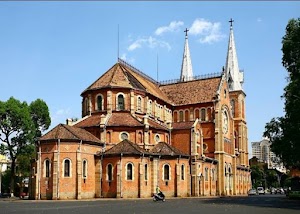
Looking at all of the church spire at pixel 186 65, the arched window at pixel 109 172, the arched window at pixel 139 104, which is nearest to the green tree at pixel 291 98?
the arched window at pixel 109 172

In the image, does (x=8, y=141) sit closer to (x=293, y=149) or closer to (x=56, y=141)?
(x=56, y=141)

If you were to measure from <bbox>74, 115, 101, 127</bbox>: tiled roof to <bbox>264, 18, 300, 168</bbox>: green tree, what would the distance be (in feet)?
86.8

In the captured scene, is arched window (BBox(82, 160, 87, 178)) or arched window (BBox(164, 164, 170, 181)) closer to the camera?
arched window (BBox(82, 160, 87, 178))

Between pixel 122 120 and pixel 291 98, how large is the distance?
2718 centimetres

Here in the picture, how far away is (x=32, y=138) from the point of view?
68.7 metres

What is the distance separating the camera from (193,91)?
80.5 meters

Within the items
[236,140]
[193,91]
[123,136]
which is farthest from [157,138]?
[236,140]

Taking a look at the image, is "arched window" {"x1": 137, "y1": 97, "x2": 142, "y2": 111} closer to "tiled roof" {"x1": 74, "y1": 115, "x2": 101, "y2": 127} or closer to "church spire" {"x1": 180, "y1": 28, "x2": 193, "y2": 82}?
"tiled roof" {"x1": 74, "y1": 115, "x2": 101, "y2": 127}

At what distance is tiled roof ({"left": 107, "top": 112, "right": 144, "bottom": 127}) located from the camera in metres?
61.5

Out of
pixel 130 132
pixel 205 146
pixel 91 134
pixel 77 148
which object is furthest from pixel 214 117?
pixel 77 148

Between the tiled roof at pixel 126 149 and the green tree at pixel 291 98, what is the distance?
17.8m

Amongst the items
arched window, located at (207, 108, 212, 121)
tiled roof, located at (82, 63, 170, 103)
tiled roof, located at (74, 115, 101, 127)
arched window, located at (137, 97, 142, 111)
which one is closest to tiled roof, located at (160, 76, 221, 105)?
arched window, located at (207, 108, 212, 121)

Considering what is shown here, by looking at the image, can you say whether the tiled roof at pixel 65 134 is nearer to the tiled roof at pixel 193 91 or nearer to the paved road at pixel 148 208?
the paved road at pixel 148 208

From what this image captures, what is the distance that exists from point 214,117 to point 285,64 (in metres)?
31.7
